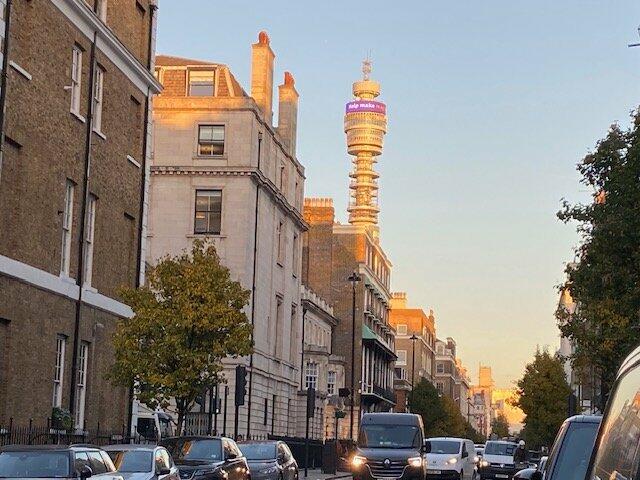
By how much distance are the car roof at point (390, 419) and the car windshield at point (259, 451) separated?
3470 mm

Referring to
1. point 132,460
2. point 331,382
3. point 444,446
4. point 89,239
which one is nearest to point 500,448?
point 444,446

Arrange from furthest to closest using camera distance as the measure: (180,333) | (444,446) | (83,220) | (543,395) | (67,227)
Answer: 1. (543,395)
2. (444,446)
3. (180,333)
4. (83,220)
5. (67,227)

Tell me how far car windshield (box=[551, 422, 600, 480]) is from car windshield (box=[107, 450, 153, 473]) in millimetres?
7907

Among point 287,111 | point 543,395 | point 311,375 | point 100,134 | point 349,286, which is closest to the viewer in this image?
point 100,134

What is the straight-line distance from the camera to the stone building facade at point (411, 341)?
6378 inches

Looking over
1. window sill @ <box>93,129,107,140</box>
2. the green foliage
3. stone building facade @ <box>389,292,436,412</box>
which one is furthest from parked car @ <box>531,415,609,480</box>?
stone building facade @ <box>389,292,436,412</box>

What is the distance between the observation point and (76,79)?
112 ft

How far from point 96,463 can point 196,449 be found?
8.45 m

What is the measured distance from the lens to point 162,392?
3497 centimetres

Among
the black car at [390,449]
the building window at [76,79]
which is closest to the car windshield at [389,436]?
the black car at [390,449]

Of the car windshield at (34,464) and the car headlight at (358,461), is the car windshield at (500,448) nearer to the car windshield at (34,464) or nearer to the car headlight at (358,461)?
the car headlight at (358,461)

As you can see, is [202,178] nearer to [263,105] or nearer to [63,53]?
Answer: [263,105]

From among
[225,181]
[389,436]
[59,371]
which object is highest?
[225,181]

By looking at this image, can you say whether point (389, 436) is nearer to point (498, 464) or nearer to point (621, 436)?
point (498, 464)
